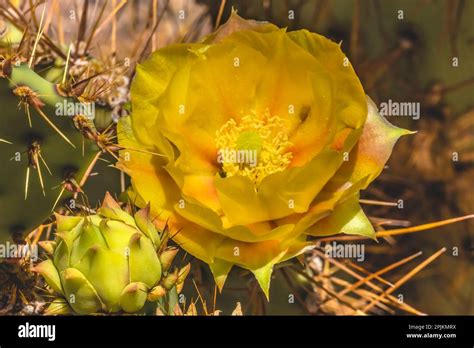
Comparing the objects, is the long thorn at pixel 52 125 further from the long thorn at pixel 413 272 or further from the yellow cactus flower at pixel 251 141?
the long thorn at pixel 413 272

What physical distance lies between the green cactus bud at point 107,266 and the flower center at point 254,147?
0.21 m

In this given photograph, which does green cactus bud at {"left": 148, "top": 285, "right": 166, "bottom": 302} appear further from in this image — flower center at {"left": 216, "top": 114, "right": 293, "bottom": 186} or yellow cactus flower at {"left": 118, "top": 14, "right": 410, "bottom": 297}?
flower center at {"left": 216, "top": 114, "right": 293, "bottom": 186}

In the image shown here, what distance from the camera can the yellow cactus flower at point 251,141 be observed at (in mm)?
1206

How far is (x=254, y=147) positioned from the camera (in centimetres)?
129

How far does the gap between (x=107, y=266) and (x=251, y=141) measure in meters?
0.32

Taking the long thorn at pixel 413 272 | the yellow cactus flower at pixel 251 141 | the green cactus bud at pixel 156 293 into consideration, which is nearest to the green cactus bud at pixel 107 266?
the green cactus bud at pixel 156 293

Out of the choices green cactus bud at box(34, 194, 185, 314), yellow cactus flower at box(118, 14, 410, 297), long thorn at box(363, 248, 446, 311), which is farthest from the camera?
long thorn at box(363, 248, 446, 311)

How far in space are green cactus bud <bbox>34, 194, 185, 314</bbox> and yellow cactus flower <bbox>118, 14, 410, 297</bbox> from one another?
114 millimetres

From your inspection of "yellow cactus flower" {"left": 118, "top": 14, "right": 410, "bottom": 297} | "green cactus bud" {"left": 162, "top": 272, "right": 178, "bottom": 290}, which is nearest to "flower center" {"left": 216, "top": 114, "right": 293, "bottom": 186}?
"yellow cactus flower" {"left": 118, "top": 14, "right": 410, "bottom": 297}

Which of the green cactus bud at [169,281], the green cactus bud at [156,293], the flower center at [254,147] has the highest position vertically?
the flower center at [254,147]

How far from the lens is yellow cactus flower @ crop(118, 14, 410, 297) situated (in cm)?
121

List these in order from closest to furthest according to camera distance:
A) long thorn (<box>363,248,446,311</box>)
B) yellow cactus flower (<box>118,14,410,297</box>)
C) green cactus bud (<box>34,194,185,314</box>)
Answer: green cactus bud (<box>34,194,185,314</box>)
yellow cactus flower (<box>118,14,410,297</box>)
long thorn (<box>363,248,446,311</box>)

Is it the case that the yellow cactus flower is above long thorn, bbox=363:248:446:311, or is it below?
above
